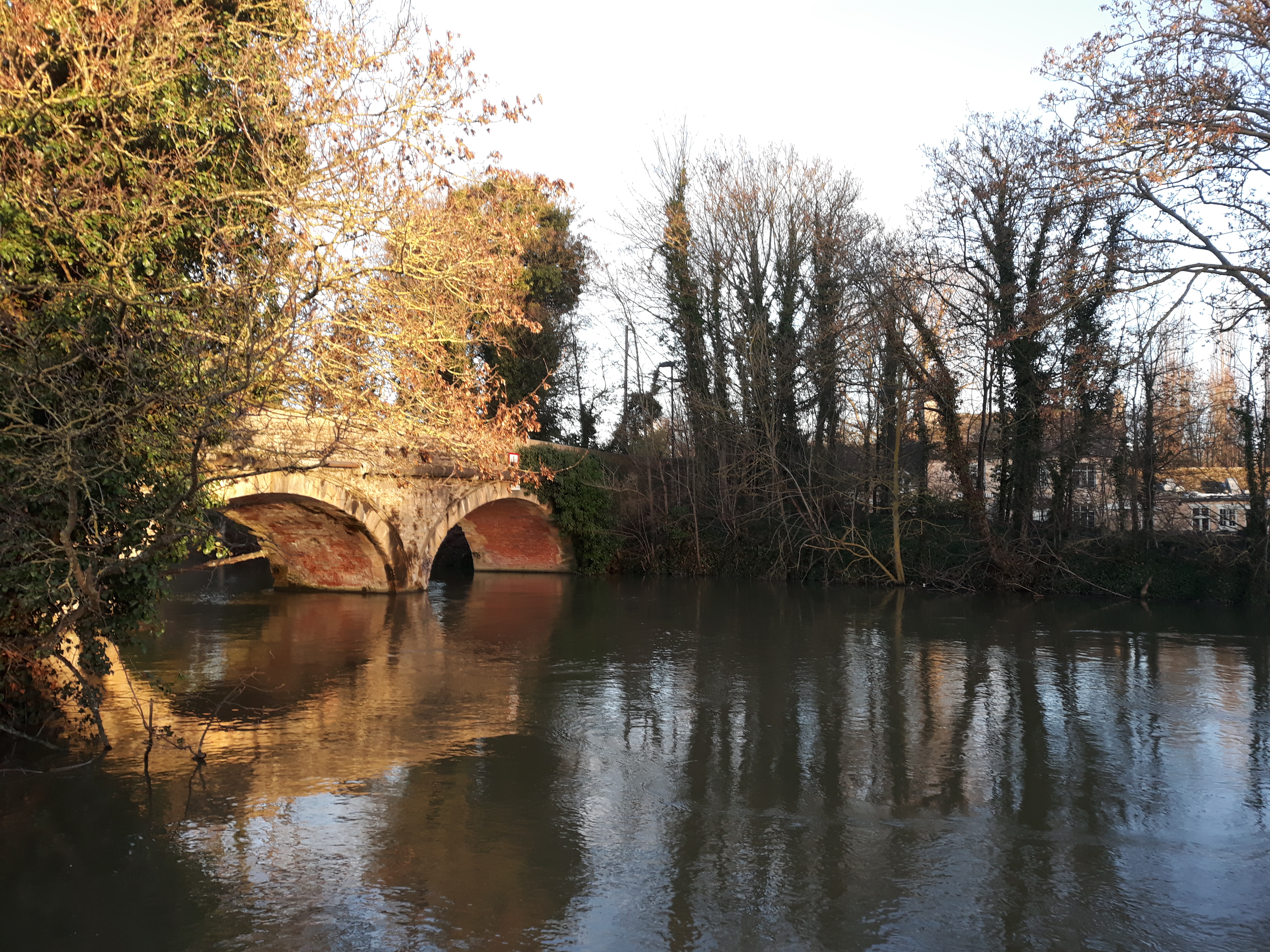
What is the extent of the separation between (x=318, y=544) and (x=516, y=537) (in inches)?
332

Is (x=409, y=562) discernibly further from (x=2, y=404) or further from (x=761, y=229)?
(x=761, y=229)

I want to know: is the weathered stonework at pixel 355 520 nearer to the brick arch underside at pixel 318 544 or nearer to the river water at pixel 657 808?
the brick arch underside at pixel 318 544

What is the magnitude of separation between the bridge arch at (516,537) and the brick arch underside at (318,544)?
3.79m

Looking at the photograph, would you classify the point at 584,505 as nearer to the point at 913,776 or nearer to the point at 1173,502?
the point at 1173,502

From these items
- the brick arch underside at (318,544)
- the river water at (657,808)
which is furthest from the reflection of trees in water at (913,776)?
the brick arch underside at (318,544)

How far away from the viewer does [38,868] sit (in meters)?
5.69

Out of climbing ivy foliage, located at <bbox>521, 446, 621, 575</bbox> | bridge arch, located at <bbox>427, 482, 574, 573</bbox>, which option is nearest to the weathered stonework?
bridge arch, located at <bbox>427, 482, 574, 573</bbox>

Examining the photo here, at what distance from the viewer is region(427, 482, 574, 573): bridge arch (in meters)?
25.5

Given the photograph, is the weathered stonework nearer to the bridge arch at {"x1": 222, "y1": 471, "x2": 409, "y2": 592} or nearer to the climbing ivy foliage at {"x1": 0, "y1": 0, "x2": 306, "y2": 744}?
the bridge arch at {"x1": 222, "y1": 471, "x2": 409, "y2": 592}

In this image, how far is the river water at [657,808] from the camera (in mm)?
5016

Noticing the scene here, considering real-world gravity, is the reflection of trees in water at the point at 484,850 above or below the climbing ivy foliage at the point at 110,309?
below

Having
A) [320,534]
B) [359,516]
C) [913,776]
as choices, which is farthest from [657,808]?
[320,534]

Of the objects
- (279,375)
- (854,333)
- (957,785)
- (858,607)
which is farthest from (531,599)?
(957,785)

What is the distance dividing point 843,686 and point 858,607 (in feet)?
29.5
